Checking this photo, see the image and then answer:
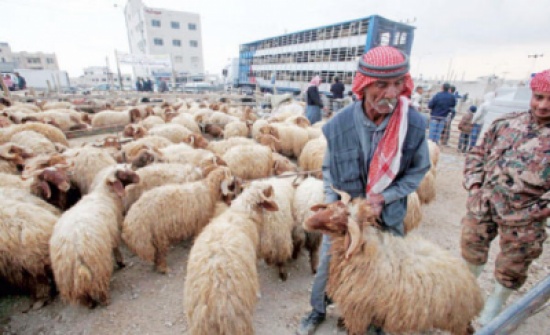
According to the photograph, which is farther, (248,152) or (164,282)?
(248,152)

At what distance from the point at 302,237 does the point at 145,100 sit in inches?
681

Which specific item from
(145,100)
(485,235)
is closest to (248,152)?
(485,235)

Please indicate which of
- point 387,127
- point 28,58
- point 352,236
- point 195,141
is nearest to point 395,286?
point 352,236

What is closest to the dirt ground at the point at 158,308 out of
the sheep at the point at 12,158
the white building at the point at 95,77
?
the sheep at the point at 12,158

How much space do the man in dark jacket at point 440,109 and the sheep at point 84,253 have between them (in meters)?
10.8

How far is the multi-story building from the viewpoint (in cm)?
2292

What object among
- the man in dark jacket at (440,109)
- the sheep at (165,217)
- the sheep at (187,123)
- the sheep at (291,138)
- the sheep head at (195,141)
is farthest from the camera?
the man in dark jacket at (440,109)

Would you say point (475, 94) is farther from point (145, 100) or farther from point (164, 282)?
point (164, 282)

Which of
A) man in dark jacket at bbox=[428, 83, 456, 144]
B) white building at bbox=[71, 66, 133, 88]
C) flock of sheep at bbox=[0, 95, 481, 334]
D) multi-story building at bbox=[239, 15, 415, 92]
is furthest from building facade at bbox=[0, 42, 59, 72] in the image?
man in dark jacket at bbox=[428, 83, 456, 144]

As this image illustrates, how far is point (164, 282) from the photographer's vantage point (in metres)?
3.48

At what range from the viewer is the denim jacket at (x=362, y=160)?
2.02 metres

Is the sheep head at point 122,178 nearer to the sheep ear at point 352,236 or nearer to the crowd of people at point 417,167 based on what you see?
the crowd of people at point 417,167

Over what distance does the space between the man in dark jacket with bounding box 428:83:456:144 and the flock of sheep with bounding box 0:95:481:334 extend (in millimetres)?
4824

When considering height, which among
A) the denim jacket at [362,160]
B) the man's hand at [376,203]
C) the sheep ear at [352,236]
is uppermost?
the denim jacket at [362,160]
